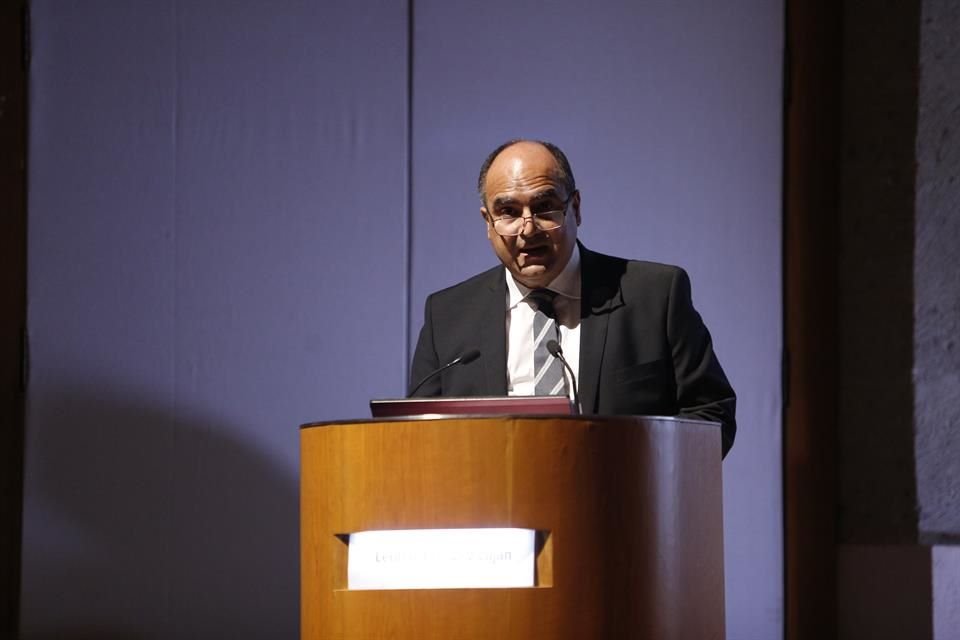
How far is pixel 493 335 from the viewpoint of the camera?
2.70 metres

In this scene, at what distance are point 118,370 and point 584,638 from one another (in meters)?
2.28

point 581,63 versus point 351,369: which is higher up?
point 581,63

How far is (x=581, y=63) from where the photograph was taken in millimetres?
3812

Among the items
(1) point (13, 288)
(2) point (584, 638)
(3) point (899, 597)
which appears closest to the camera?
(2) point (584, 638)

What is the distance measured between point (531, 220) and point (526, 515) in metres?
0.97

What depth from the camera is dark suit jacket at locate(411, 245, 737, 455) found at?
259 centimetres

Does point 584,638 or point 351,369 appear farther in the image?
point 351,369

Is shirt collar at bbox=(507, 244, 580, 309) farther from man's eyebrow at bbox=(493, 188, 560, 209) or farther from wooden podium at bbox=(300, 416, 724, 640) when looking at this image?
wooden podium at bbox=(300, 416, 724, 640)

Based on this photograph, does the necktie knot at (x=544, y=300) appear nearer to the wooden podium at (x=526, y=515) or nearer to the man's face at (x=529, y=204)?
the man's face at (x=529, y=204)

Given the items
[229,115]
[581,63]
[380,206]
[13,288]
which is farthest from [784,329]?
[13,288]

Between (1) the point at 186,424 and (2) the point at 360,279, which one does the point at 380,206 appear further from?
(1) the point at 186,424

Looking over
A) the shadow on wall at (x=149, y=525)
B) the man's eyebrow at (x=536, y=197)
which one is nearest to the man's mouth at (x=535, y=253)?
the man's eyebrow at (x=536, y=197)

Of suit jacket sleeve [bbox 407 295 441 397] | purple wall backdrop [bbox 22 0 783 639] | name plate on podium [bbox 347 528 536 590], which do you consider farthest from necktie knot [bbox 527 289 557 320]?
purple wall backdrop [bbox 22 0 783 639]

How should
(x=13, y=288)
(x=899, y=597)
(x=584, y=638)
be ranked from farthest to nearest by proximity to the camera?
(x=13, y=288) → (x=899, y=597) → (x=584, y=638)
